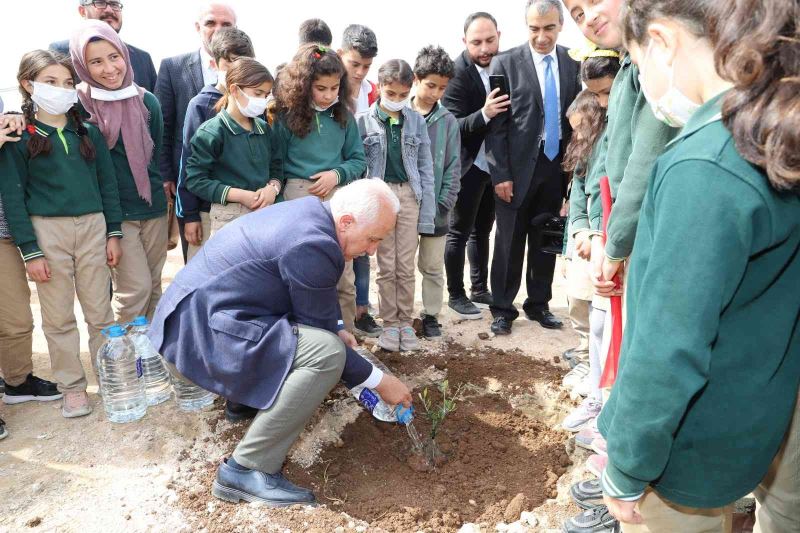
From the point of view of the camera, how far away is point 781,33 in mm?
1162

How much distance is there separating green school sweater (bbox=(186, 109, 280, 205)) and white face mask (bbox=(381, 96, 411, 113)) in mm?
885

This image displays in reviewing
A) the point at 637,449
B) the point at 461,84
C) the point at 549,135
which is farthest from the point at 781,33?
the point at 461,84

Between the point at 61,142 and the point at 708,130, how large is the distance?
11.4 feet

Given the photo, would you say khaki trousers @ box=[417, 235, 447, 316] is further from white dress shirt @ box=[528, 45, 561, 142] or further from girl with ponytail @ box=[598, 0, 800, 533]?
girl with ponytail @ box=[598, 0, 800, 533]

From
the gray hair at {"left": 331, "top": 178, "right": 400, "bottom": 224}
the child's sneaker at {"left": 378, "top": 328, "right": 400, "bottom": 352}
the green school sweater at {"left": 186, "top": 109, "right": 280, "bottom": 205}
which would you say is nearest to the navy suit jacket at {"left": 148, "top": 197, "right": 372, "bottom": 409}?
the gray hair at {"left": 331, "top": 178, "right": 400, "bottom": 224}

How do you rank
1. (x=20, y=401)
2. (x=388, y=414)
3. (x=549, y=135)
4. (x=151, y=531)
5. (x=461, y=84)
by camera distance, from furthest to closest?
(x=461, y=84)
(x=549, y=135)
(x=20, y=401)
(x=388, y=414)
(x=151, y=531)

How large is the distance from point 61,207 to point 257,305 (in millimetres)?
1546

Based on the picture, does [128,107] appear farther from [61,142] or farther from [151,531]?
[151,531]

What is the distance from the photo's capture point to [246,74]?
377 cm

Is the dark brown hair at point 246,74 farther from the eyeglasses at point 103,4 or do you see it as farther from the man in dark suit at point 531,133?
the man in dark suit at point 531,133

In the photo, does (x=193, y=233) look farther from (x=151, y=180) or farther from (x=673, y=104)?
(x=673, y=104)

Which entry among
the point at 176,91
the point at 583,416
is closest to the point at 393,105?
the point at 176,91

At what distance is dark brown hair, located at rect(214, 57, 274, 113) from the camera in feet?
12.4

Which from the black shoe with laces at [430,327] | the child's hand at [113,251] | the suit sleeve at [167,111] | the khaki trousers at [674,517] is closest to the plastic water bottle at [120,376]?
the child's hand at [113,251]
